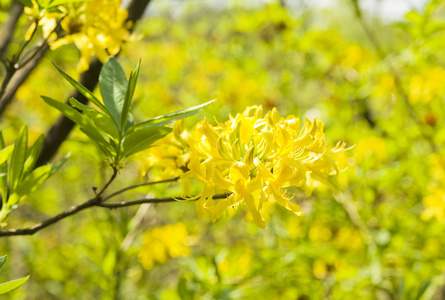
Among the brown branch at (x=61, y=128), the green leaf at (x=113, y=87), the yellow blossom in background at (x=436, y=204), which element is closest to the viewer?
the green leaf at (x=113, y=87)

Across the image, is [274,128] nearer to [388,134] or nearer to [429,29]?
[429,29]

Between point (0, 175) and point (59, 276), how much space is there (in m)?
2.61

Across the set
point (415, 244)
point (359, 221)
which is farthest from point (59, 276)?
point (415, 244)

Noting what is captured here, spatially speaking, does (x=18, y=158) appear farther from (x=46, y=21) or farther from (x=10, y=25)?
(x=10, y=25)

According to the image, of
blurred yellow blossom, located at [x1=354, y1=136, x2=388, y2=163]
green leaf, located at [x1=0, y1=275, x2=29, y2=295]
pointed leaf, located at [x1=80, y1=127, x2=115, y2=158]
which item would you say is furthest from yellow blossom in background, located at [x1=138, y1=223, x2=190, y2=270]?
green leaf, located at [x1=0, y1=275, x2=29, y2=295]

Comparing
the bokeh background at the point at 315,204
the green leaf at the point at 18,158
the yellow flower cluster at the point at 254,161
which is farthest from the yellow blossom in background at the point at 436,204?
the green leaf at the point at 18,158

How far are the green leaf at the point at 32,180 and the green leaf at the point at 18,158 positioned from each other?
0.02 m

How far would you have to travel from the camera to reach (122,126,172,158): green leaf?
0.81 metres

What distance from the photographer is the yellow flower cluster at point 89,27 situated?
3.77 feet

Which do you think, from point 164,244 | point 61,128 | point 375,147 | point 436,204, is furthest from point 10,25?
point 436,204

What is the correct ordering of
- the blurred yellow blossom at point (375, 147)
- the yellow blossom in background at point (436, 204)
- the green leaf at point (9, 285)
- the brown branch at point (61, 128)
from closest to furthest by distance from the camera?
the green leaf at point (9, 285)
the brown branch at point (61, 128)
the yellow blossom in background at point (436, 204)
the blurred yellow blossom at point (375, 147)

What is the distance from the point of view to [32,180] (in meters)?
0.96

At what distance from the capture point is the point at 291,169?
831 millimetres

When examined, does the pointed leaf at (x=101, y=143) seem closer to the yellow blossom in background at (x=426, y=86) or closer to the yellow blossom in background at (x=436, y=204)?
the yellow blossom in background at (x=436, y=204)
